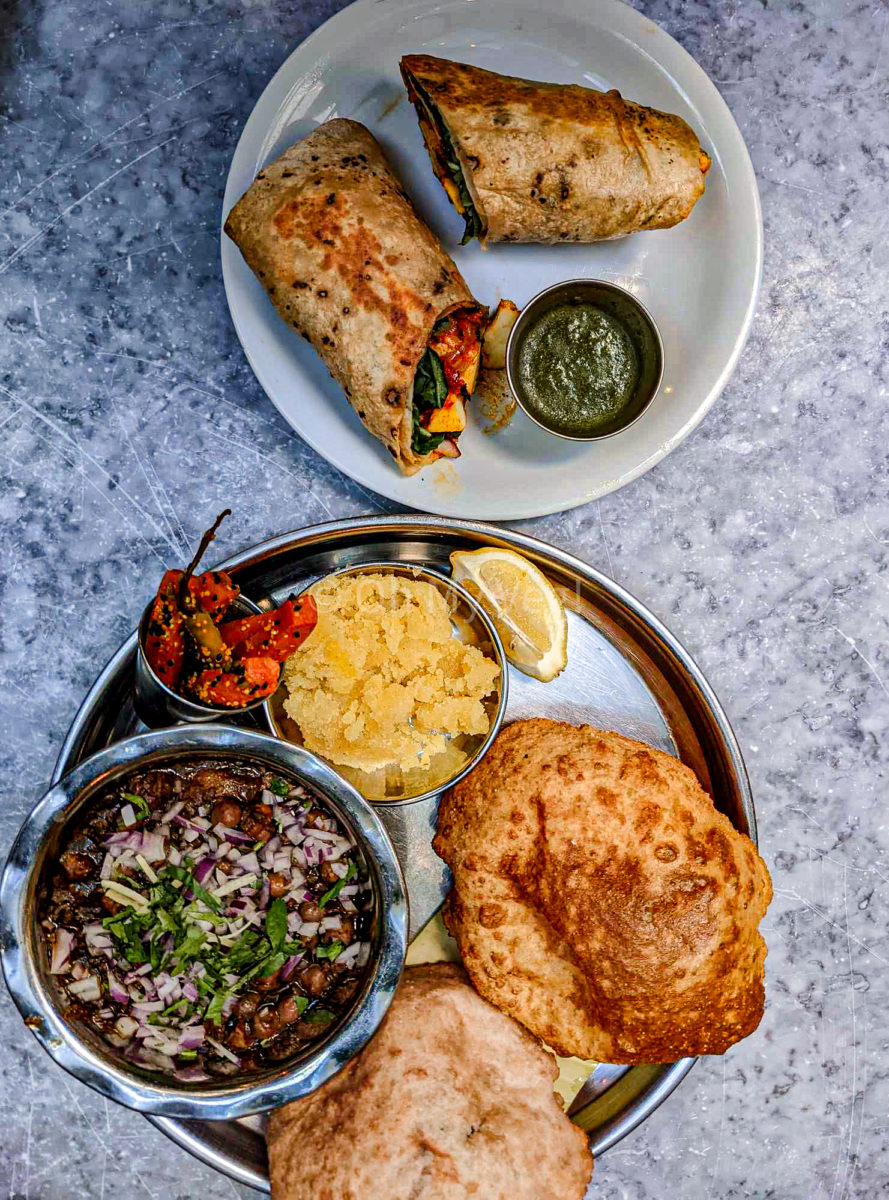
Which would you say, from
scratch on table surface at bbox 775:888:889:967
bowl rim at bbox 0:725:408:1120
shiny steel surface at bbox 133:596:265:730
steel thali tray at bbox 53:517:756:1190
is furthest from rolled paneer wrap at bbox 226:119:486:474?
scratch on table surface at bbox 775:888:889:967

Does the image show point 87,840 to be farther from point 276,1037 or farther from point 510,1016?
point 510,1016

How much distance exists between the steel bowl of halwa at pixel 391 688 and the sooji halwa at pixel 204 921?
0.17 metres

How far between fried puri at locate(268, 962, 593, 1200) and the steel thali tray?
8.8 inches

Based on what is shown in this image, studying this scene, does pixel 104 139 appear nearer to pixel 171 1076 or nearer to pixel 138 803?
pixel 138 803

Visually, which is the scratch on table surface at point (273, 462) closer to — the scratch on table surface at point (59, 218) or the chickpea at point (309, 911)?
the scratch on table surface at point (59, 218)

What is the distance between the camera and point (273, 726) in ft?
7.86

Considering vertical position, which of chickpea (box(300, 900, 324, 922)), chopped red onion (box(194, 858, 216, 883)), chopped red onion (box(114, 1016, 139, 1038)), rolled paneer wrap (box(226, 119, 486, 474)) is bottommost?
chopped red onion (box(114, 1016, 139, 1038))

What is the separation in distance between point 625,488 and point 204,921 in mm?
1614

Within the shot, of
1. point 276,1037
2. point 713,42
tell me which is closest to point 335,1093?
point 276,1037

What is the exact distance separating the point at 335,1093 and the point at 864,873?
165cm

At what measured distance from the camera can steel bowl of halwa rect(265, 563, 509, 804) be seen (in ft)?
7.72

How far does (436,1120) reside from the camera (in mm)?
2240

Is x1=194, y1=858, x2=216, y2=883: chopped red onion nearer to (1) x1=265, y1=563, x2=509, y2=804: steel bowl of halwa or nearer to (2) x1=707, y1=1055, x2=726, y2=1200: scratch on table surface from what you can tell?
(1) x1=265, y1=563, x2=509, y2=804: steel bowl of halwa

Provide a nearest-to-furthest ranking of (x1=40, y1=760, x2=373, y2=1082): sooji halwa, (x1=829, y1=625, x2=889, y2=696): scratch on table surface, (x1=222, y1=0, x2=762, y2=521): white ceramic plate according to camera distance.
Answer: (x1=40, y1=760, x2=373, y2=1082): sooji halwa, (x1=222, y1=0, x2=762, y2=521): white ceramic plate, (x1=829, y1=625, x2=889, y2=696): scratch on table surface
